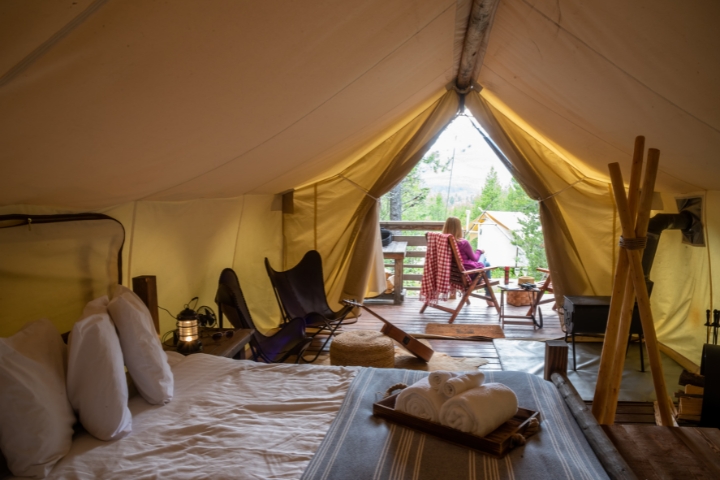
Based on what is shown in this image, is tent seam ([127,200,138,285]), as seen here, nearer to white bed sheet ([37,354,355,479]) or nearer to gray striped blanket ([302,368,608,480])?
white bed sheet ([37,354,355,479])

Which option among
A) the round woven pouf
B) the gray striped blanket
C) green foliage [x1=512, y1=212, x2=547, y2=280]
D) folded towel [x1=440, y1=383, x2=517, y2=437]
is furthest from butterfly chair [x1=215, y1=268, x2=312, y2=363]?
green foliage [x1=512, y1=212, x2=547, y2=280]

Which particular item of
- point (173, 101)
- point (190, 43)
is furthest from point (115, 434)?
point (190, 43)

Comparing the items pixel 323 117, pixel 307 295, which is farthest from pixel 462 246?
pixel 323 117

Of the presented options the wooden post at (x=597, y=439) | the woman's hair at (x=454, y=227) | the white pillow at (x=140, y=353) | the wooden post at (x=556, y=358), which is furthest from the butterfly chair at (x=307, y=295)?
the wooden post at (x=597, y=439)

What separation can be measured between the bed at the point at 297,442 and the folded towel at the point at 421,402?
0.08 m

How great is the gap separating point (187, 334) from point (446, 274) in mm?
3684

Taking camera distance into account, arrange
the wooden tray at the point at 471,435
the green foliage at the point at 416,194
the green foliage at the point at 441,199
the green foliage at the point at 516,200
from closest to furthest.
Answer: the wooden tray at the point at 471,435
the green foliage at the point at 516,200
the green foliage at the point at 441,199
the green foliage at the point at 416,194

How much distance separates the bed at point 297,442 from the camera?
155 cm

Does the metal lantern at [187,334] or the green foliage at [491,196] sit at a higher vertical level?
the green foliage at [491,196]

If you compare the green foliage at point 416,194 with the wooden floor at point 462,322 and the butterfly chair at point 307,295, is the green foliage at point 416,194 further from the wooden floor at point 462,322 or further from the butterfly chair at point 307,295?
the butterfly chair at point 307,295

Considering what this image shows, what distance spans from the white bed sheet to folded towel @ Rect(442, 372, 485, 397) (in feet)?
1.46

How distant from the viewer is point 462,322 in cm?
584

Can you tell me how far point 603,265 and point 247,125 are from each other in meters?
4.10

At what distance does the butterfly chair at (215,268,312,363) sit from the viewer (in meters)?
3.51
